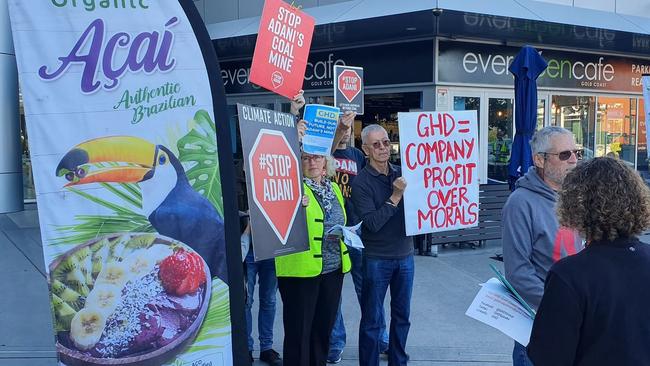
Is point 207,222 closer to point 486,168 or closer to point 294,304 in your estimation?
point 294,304

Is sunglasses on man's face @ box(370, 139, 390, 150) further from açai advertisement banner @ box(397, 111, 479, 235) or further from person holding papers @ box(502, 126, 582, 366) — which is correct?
person holding papers @ box(502, 126, 582, 366)

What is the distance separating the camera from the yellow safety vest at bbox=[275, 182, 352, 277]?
3.64m

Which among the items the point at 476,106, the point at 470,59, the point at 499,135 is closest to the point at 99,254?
the point at 470,59

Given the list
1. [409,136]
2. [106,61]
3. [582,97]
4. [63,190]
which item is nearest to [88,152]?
[63,190]

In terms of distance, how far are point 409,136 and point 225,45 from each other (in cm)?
844

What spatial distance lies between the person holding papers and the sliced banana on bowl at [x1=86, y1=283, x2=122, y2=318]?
6.11ft

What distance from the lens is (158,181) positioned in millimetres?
2508

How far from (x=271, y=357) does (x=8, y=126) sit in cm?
698

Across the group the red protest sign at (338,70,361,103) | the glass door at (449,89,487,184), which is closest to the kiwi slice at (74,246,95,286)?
the red protest sign at (338,70,361,103)

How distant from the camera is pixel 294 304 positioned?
3723mm

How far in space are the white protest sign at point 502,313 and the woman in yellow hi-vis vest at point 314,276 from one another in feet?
4.35

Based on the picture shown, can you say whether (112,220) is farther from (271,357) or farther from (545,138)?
(271,357)

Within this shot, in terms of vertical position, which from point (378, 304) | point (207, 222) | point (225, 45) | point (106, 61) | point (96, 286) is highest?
point (225, 45)

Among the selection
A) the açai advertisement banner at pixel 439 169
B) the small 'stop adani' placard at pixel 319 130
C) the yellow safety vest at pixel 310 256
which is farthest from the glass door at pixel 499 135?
the yellow safety vest at pixel 310 256
